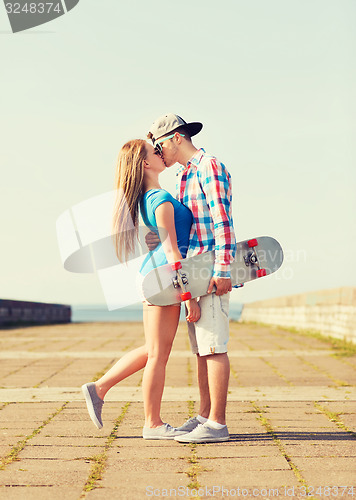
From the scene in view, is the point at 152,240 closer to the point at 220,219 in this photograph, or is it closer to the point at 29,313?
the point at 220,219

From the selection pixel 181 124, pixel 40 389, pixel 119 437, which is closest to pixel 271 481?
pixel 119 437

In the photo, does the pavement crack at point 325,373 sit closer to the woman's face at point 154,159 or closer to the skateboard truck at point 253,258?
the skateboard truck at point 253,258

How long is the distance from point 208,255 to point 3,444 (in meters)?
1.52

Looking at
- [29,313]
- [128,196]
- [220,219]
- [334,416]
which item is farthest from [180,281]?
[29,313]

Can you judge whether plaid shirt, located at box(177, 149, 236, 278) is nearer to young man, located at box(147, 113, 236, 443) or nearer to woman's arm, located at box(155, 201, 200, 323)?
young man, located at box(147, 113, 236, 443)

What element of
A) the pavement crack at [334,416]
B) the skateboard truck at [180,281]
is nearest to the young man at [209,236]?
the skateboard truck at [180,281]

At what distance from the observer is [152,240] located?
12.8 ft

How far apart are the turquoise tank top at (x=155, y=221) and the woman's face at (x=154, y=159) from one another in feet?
0.54

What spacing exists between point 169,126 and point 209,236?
0.66m

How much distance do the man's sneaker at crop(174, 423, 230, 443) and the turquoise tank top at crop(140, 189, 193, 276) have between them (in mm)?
913

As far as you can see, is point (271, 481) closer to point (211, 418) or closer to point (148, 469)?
point (148, 469)

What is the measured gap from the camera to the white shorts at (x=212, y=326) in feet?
12.5

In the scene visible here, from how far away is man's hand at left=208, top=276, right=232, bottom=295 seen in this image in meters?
3.73

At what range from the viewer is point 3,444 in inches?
149
